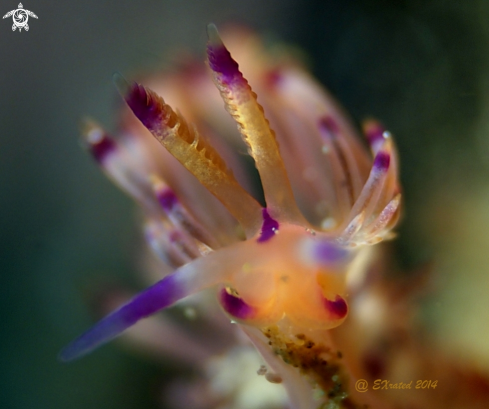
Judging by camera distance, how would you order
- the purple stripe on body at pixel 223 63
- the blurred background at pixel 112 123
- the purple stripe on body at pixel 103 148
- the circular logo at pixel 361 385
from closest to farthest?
the purple stripe on body at pixel 223 63 → the circular logo at pixel 361 385 → the blurred background at pixel 112 123 → the purple stripe on body at pixel 103 148

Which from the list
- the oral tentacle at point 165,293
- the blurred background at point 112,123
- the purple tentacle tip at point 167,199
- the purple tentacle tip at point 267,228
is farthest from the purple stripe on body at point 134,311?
the blurred background at point 112,123

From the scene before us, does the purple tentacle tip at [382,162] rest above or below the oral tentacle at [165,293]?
above

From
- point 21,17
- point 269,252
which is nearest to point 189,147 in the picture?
point 269,252

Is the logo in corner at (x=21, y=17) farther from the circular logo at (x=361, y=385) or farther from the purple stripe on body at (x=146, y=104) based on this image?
the circular logo at (x=361, y=385)

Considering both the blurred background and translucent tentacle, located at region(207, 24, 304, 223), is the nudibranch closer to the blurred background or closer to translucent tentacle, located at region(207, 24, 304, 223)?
translucent tentacle, located at region(207, 24, 304, 223)

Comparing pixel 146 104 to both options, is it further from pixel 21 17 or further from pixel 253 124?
pixel 21 17

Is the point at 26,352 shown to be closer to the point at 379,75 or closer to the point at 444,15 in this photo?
the point at 379,75

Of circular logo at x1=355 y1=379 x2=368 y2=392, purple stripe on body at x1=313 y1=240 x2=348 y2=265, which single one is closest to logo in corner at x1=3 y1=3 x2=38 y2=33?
purple stripe on body at x1=313 y1=240 x2=348 y2=265
